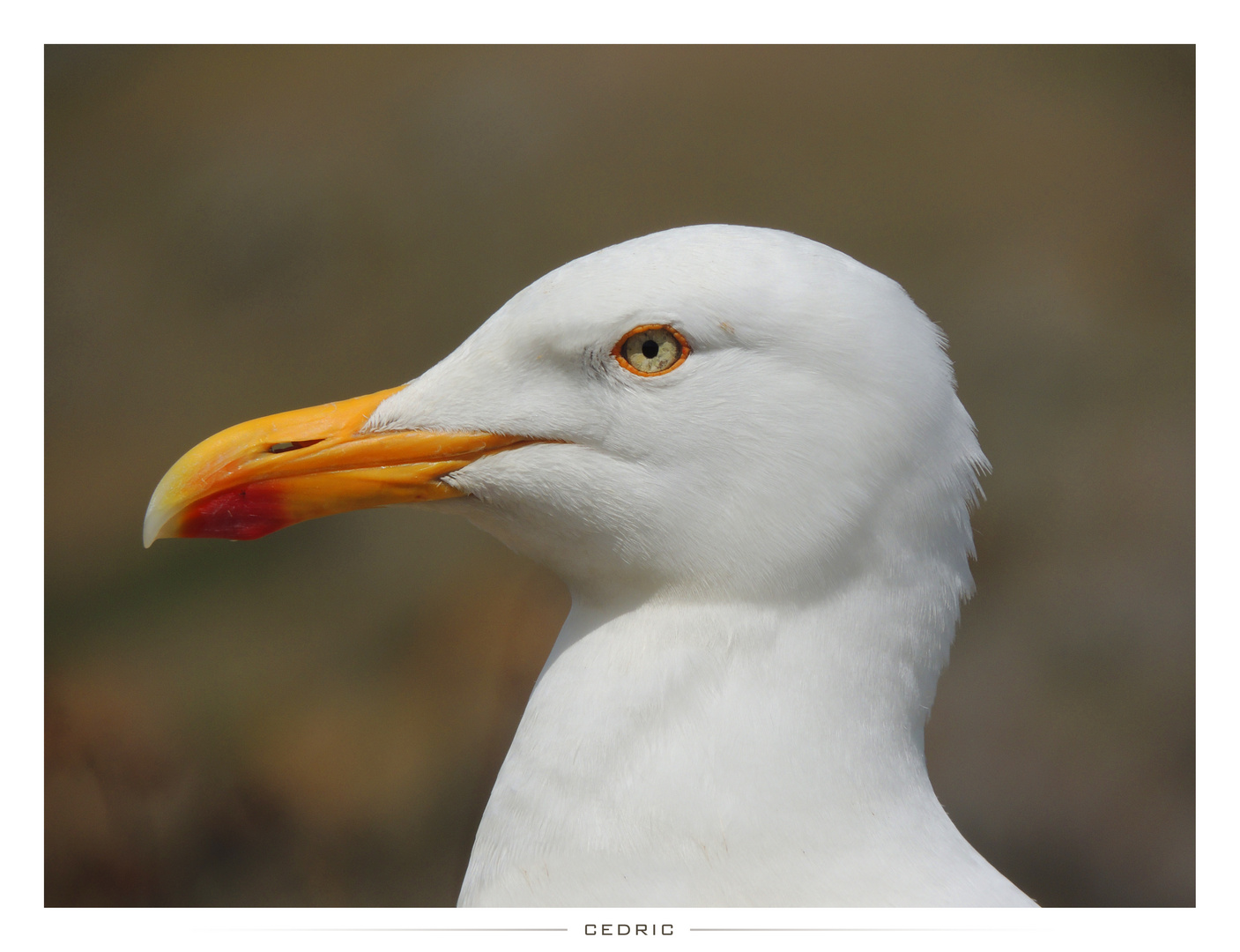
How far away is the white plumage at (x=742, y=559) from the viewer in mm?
1876

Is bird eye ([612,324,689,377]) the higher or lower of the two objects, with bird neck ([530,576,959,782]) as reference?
higher

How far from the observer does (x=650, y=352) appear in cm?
191

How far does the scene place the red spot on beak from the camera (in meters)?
1.99

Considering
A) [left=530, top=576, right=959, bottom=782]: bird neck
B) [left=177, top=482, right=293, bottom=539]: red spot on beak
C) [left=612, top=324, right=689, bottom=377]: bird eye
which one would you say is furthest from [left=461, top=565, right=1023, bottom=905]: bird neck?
[left=177, top=482, right=293, bottom=539]: red spot on beak

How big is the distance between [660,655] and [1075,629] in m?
3.55

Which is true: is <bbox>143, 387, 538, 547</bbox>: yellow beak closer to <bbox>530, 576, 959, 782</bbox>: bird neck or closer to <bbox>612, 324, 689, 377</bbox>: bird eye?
<bbox>612, 324, 689, 377</bbox>: bird eye

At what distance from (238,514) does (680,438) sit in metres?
0.84

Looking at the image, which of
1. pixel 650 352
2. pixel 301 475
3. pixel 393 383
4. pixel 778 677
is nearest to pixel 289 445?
pixel 301 475

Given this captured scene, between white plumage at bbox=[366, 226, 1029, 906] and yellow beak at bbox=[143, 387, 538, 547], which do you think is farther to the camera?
yellow beak at bbox=[143, 387, 538, 547]

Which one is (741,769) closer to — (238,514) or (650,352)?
(650,352)

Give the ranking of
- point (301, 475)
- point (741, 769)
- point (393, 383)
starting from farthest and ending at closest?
point (393, 383)
point (301, 475)
point (741, 769)

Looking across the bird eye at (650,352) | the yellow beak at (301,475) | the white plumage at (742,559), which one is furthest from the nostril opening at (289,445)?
the bird eye at (650,352)

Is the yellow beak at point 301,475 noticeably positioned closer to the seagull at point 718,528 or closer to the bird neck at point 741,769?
the seagull at point 718,528
